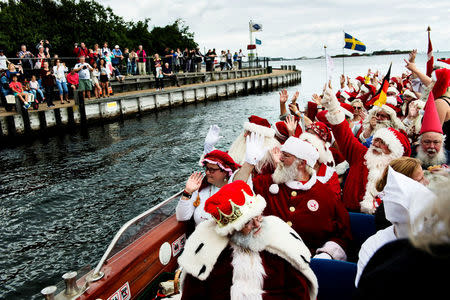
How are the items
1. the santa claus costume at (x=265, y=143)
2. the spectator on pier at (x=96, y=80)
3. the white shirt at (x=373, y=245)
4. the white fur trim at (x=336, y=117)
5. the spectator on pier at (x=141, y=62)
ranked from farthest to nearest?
1. the spectator on pier at (x=141, y=62)
2. the spectator on pier at (x=96, y=80)
3. the santa claus costume at (x=265, y=143)
4. the white fur trim at (x=336, y=117)
5. the white shirt at (x=373, y=245)

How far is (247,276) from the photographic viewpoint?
1802 millimetres

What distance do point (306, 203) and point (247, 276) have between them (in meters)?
0.98

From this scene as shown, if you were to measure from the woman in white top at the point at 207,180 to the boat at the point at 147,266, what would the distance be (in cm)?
15

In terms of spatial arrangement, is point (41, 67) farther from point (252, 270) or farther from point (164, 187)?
point (252, 270)

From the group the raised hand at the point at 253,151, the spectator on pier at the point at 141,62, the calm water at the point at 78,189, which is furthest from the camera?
the spectator on pier at the point at 141,62

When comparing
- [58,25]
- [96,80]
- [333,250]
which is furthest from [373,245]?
[58,25]

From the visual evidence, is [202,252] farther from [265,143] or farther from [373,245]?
[265,143]

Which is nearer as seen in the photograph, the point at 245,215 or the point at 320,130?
the point at 245,215

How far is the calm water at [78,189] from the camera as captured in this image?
203 inches

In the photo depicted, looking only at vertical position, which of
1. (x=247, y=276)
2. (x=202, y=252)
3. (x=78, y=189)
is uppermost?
(x=202, y=252)

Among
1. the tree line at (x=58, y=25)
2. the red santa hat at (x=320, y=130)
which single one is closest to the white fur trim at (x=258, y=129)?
the red santa hat at (x=320, y=130)

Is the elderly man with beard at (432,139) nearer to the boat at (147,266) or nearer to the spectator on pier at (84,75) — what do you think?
the boat at (147,266)

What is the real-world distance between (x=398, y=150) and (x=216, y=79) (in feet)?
79.7

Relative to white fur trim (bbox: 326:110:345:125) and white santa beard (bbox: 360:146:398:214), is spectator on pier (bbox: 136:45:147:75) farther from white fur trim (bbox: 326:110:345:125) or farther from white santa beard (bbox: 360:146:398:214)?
white santa beard (bbox: 360:146:398:214)
